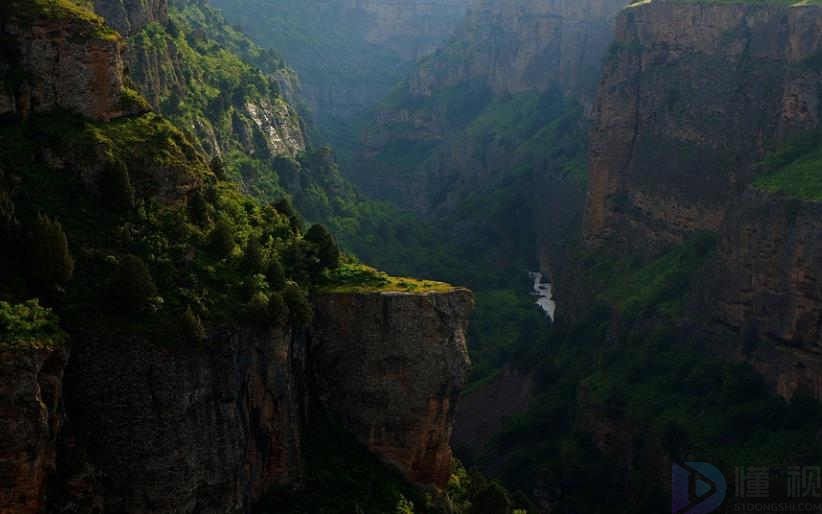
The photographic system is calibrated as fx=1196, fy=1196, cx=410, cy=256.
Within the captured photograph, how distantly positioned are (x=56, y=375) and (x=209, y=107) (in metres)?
69.9

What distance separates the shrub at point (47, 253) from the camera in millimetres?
34312

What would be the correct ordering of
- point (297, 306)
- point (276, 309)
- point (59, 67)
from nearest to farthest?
1. point (59, 67)
2. point (276, 309)
3. point (297, 306)

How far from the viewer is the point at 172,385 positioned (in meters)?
36.0

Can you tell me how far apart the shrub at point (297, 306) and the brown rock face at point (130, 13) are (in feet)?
148

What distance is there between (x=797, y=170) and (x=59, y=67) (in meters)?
56.1

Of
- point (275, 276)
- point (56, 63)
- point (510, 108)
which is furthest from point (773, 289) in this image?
point (510, 108)

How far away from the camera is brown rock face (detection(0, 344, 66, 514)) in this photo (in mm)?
30641

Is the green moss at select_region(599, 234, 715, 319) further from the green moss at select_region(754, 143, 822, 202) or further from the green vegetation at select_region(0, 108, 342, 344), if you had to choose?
the green vegetation at select_region(0, 108, 342, 344)

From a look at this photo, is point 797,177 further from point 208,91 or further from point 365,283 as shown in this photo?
point 208,91

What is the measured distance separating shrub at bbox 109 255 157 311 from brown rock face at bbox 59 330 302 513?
1.25 meters

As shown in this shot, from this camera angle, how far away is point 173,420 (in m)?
36.1

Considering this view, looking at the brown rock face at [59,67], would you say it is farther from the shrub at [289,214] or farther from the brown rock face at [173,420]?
the shrub at [289,214]

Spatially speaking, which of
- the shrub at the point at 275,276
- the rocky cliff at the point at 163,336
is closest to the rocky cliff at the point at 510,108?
the rocky cliff at the point at 163,336

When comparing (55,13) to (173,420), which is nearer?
(173,420)
